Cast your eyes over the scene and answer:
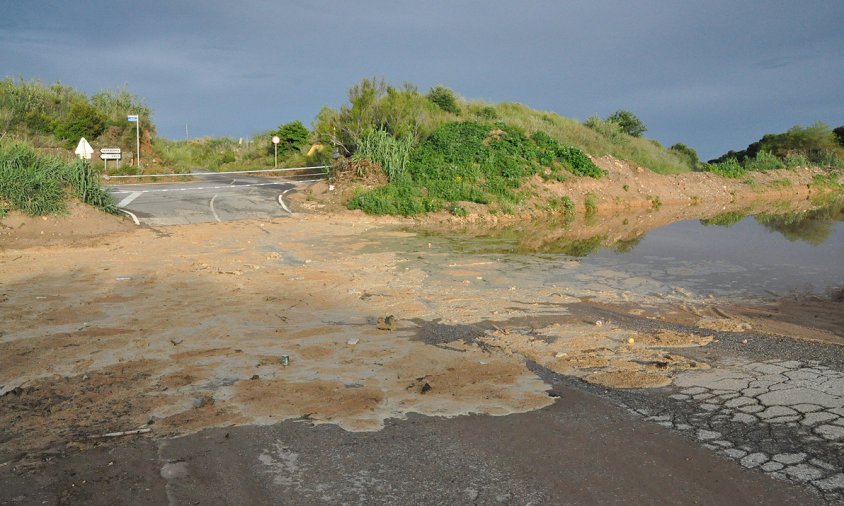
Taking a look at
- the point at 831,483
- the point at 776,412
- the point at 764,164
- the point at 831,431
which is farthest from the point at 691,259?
the point at 764,164

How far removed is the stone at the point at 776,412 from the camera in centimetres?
545

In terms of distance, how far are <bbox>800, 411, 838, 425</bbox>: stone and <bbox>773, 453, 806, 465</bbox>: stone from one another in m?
0.64

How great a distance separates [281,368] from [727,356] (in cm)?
487

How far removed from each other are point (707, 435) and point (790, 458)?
606 mm

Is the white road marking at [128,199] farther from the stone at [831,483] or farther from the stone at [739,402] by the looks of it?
the stone at [831,483]

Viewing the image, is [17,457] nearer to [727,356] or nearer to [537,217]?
[727,356]

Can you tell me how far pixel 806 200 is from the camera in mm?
37469

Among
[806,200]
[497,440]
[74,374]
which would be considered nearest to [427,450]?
[497,440]

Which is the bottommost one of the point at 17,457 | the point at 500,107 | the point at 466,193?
the point at 17,457

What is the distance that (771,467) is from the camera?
460 centimetres

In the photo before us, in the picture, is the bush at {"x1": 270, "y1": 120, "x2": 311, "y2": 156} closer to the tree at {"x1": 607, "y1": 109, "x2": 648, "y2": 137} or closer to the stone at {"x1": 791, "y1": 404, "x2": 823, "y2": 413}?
the tree at {"x1": 607, "y1": 109, "x2": 648, "y2": 137}

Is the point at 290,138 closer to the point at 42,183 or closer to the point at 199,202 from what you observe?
the point at 199,202

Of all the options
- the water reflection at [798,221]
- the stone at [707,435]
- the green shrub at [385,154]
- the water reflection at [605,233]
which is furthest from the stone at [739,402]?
the green shrub at [385,154]

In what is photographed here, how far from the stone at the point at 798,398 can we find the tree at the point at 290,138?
43413 mm
